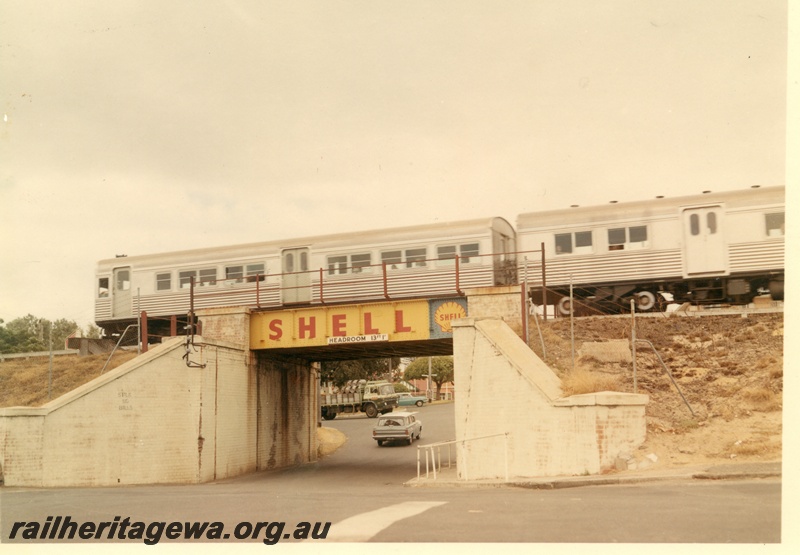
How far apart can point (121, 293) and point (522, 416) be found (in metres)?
20.9

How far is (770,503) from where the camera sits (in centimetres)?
996

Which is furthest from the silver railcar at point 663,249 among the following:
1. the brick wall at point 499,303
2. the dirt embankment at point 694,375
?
the brick wall at point 499,303

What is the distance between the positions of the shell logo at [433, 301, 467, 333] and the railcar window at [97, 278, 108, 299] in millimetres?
16310

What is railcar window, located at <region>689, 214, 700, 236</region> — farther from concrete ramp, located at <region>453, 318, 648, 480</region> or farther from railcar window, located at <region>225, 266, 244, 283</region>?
railcar window, located at <region>225, 266, 244, 283</region>

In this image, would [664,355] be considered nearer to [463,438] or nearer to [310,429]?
[463,438]

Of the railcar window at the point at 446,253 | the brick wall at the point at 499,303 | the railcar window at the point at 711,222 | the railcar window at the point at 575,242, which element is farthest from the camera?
the railcar window at the point at 446,253

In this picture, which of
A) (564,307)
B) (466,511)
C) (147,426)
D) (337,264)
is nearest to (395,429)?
(337,264)

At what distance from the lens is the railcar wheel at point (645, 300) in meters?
25.7

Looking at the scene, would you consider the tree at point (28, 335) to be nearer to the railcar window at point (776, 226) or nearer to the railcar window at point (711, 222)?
the railcar window at point (711, 222)

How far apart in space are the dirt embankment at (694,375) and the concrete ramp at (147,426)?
8843 mm

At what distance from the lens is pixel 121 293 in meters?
31.5

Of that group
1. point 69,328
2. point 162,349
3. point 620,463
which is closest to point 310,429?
point 162,349

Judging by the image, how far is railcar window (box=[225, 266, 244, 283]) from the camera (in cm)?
2927

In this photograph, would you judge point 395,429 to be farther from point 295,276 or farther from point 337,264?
point 337,264
